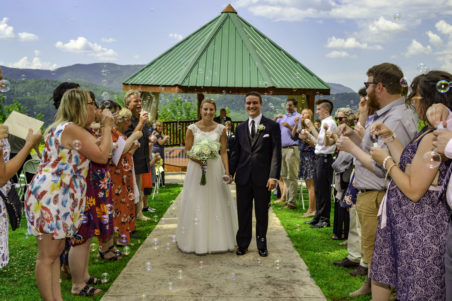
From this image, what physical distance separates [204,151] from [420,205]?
3.62 metres

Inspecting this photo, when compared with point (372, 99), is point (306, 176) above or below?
below

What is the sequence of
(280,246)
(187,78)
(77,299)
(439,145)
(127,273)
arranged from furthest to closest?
(187,78) → (280,246) → (127,273) → (77,299) → (439,145)

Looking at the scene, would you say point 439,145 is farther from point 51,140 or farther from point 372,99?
point 51,140

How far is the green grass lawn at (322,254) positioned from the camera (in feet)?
16.5

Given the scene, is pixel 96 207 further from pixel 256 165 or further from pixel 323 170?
pixel 323 170

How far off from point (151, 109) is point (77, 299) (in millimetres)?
12424

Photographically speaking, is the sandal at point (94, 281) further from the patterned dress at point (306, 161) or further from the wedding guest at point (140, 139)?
the patterned dress at point (306, 161)

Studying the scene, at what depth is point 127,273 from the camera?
538 cm

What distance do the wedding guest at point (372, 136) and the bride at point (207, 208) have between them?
250cm

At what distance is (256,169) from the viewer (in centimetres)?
608

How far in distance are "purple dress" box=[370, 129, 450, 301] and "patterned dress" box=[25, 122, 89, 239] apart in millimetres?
2840

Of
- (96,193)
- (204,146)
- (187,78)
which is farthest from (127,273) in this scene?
(187,78)

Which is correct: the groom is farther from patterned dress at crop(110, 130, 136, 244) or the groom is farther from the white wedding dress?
patterned dress at crop(110, 130, 136, 244)

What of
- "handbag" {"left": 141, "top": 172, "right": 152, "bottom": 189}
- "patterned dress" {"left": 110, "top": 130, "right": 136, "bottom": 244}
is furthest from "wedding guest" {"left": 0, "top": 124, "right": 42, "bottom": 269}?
"handbag" {"left": 141, "top": 172, "right": 152, "bottom": 189}
